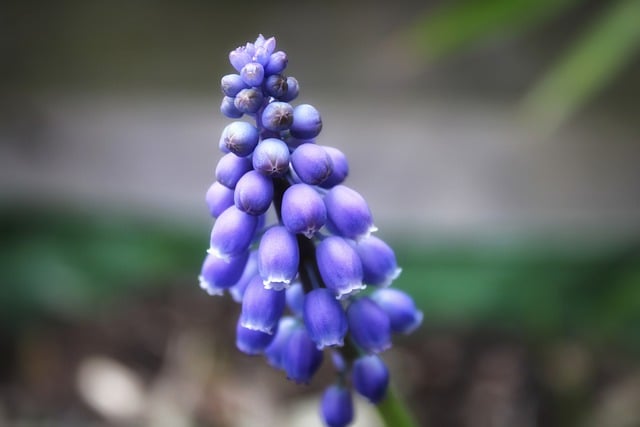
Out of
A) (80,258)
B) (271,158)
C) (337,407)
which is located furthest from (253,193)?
(80,258)

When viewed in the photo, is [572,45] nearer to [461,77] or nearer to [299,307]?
[461,77]

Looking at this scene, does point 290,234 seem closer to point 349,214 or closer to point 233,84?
point 349,214

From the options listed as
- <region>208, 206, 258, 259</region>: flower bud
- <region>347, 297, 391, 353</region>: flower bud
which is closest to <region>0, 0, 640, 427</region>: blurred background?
<region>347, 297, 391, 353</region>: flower bud

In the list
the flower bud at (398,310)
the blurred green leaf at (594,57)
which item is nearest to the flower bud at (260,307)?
the flower bud at (398,310)

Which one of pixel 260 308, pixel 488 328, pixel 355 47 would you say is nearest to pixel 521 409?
pixel 488 328

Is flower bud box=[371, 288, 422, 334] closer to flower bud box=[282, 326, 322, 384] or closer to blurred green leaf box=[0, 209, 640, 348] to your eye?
flower bud box=[282, 326, 322, 384]
